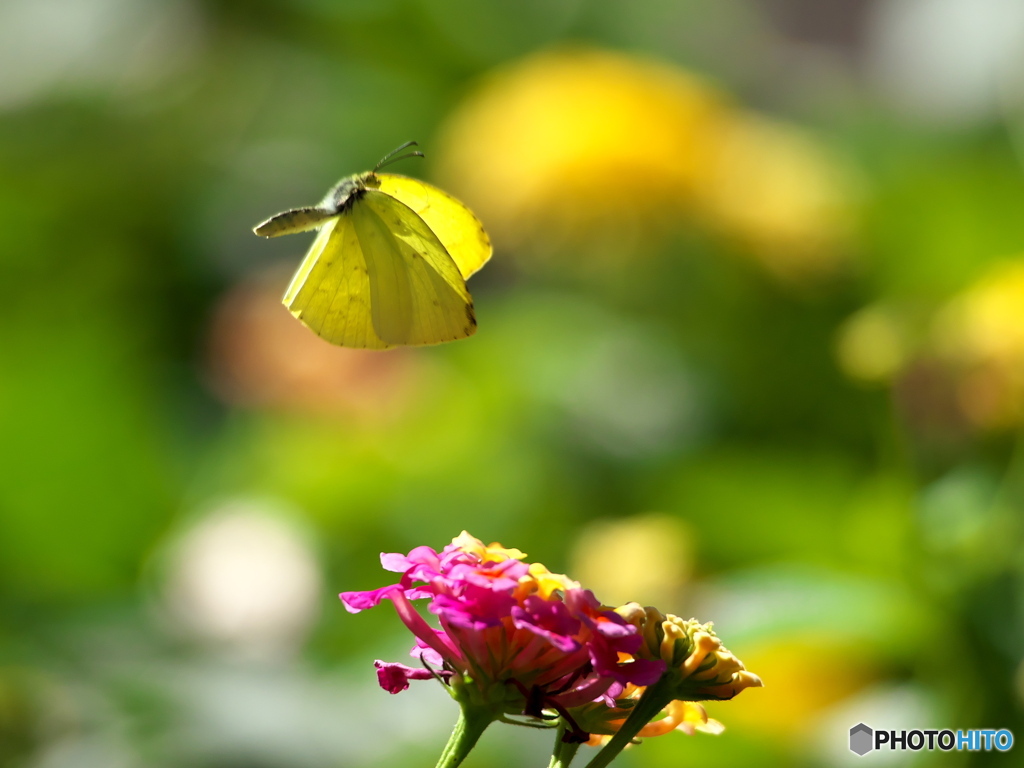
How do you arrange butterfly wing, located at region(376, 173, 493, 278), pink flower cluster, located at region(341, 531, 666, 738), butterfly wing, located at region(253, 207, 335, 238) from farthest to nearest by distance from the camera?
butterfly wing, located at region(376, 173, 493, 278) → butterfly wing, located at region(253, 207, 335, 238) → pink flower cluster, located at region(341, 531, 666, 738)

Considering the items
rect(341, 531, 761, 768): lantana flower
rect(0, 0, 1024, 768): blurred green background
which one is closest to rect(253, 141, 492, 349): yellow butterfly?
rect(341, 531, 761, 768): lantana flower

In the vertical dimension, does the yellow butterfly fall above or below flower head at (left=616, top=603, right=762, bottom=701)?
above

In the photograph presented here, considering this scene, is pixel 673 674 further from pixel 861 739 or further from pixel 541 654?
pixel 861 739

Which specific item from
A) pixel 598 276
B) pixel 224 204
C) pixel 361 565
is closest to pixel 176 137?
pixel 224 204

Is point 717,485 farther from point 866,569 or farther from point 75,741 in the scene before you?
point 75,741

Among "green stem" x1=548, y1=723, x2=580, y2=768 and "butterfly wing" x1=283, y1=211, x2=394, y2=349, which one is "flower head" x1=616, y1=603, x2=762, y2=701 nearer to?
"green stem" x1=548, y1=723, x2=580, y2=768

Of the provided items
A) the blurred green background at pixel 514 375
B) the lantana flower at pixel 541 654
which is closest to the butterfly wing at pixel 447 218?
the lantana flower at pixel 541 654
